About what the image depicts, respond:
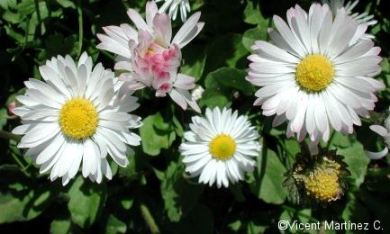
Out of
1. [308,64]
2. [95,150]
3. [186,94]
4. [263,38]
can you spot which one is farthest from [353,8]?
[95,150]

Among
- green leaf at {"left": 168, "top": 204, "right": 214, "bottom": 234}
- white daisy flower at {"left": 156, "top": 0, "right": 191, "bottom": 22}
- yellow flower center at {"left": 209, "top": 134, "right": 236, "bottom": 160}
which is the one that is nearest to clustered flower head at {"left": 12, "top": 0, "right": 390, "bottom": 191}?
white daisy flower at {"left": 156, "top": 0, "right": 191, "bottom": 22}

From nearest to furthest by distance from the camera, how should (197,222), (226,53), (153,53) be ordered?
(153,53) < (226,53) < (197,222)

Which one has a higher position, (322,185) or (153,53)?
(153,53)

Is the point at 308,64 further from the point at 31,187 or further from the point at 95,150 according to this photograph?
the point at 31,187

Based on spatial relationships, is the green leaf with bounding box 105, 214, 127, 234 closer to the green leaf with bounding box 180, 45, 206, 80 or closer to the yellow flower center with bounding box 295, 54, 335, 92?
the green leaf with bounding box 180, 45, 206, 80

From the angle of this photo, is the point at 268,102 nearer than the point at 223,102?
Yes

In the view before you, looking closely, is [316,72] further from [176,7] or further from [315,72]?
[176,7]

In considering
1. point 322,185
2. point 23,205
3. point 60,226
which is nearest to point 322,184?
point 322,185
